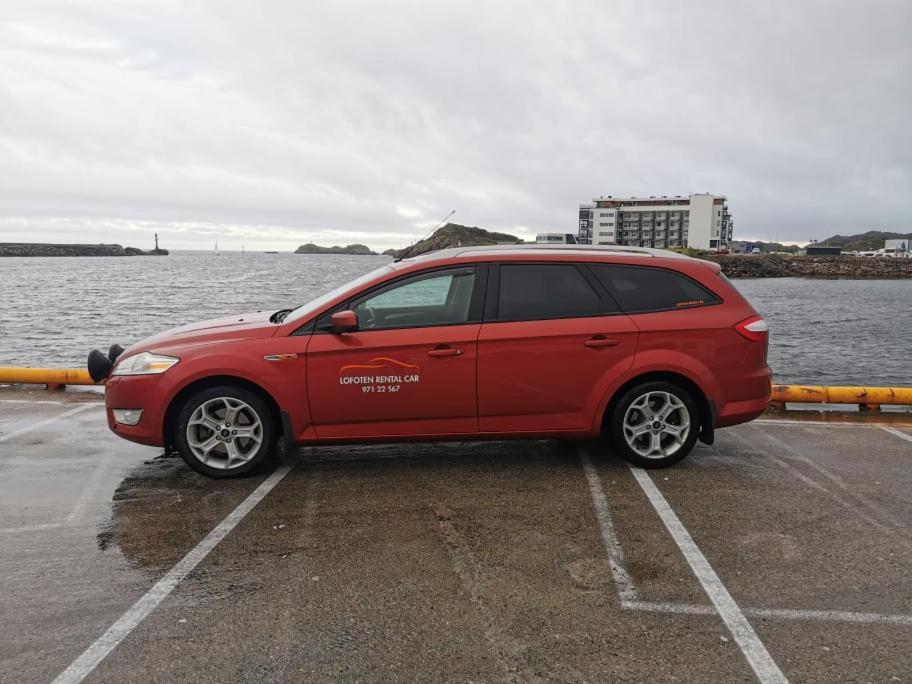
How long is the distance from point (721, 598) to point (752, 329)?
96.4 inches

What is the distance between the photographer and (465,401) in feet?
16.6

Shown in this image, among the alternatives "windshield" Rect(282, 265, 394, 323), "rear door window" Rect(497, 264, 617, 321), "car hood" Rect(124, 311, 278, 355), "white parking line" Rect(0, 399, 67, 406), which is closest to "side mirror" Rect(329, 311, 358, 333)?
"windshield" Rect(282, 265, 394, 323)

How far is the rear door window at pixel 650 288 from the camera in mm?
5273

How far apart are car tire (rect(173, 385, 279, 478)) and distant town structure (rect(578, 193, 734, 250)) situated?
146605mm

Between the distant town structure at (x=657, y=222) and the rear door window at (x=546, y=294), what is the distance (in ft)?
478

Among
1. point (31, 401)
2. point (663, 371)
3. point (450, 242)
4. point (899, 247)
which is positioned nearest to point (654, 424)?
point (663, 371)

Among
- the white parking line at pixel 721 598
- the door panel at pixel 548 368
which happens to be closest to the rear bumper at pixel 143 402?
the door panel at pixel 548 368

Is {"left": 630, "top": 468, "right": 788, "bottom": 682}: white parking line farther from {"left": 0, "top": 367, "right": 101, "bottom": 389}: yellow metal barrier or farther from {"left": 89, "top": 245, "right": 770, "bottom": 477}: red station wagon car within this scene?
{"left": 0, "top": 367, "right": 101, "bottom": 389}: yellow metal barrier

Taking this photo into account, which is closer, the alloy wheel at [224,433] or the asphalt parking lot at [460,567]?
the asphalt parking lot at [460,567]

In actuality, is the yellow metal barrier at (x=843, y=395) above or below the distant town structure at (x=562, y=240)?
below

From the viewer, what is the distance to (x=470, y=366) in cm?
502

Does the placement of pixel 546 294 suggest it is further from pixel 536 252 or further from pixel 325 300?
pixel 325 300

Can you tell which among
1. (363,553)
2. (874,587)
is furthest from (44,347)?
(874,587)

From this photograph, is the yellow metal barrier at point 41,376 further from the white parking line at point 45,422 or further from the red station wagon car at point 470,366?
the red station wagon car at point 470,366
